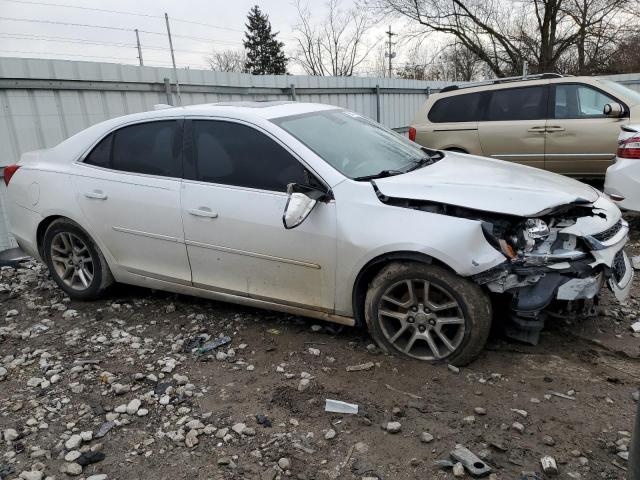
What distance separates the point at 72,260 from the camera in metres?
4.43

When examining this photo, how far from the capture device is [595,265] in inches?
117

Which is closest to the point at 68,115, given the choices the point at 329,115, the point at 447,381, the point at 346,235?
the point at 329,115

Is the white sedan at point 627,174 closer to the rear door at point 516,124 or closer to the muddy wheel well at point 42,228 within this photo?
the rear door at point 516,124

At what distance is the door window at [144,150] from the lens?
379 centimetres

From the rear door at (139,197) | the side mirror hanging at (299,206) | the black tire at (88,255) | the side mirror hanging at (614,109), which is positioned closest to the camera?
the side mirror hanging at (299,206)

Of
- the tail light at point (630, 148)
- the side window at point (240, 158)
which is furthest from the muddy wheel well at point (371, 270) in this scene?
the tail light at point (630, 148)

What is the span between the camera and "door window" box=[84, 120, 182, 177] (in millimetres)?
3793

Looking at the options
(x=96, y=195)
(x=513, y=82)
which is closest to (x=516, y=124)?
(x=513, y=82)

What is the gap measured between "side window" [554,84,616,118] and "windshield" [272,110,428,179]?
4284mm

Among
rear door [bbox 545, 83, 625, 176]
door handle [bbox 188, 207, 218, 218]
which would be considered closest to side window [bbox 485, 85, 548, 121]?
rear door [bbox 545, 83, 625, 176]

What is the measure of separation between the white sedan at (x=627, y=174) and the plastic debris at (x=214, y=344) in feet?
13.6

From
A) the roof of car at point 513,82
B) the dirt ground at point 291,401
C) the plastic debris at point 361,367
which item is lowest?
the dirt ground at point 291,401

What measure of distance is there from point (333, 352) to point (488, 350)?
3.42ft

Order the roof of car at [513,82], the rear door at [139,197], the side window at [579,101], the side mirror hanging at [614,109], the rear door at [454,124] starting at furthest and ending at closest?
1. the rear door at [454,124]
2. the roof of car at [513,82]
3. the side window at [579,101]
4. the side mirror hanging at [614,109]
5. the rear door at [139,197]
